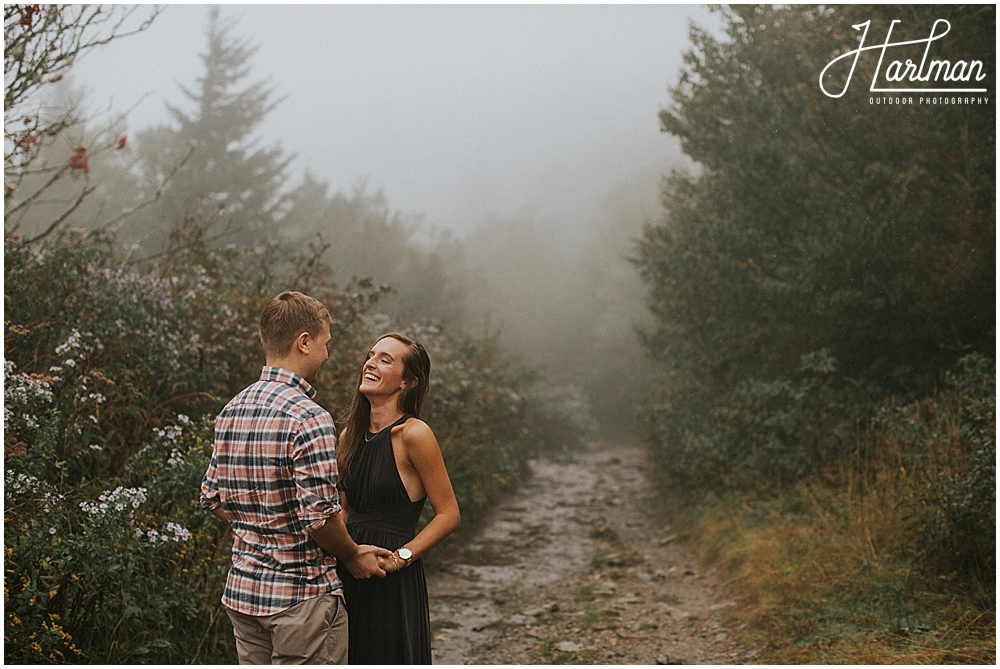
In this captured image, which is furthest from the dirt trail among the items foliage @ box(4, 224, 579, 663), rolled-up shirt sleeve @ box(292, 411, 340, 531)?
rolled-up shirt sleeve @ box(292, 411, 340, 531)

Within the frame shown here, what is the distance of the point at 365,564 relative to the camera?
2342mm

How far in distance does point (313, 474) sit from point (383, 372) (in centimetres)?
60

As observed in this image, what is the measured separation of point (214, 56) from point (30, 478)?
65.6ft

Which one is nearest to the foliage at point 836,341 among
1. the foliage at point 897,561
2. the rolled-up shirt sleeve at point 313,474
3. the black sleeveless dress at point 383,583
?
the foliage at point 897,561

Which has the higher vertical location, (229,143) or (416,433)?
(229,143)

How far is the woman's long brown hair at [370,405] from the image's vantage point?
270cm

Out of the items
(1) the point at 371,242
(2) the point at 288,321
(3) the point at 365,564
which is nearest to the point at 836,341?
(3) the point at 365,564

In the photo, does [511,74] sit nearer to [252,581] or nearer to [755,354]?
[755,354]

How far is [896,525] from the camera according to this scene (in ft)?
18.3

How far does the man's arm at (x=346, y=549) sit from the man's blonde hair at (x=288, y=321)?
532 mm

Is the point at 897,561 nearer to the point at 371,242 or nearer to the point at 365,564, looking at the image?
the point at 365,564

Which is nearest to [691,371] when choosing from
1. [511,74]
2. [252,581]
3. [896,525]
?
[896,525]

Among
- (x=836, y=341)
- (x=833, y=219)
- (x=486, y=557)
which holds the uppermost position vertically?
(x=833, y=219)

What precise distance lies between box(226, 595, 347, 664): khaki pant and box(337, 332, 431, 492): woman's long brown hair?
522mm
